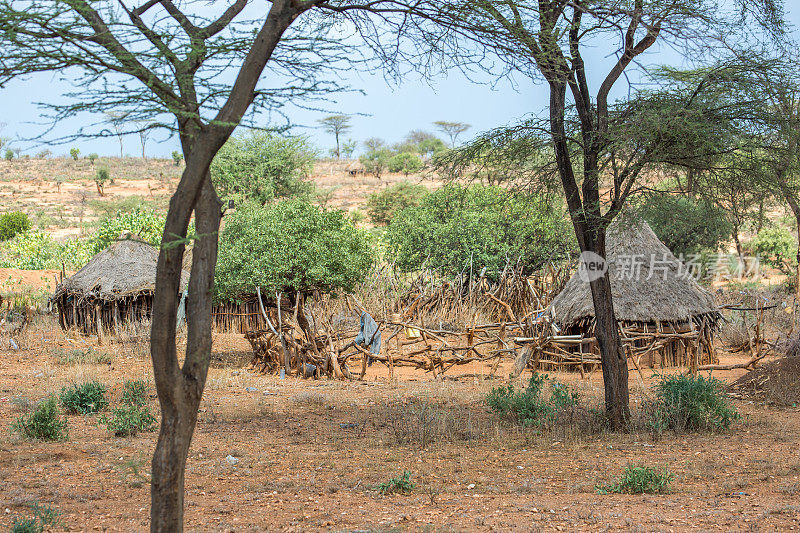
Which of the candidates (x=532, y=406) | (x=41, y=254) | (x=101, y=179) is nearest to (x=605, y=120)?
(x=532, y=406)

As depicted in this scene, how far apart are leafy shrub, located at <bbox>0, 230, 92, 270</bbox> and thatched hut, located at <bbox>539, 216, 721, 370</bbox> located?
16108 millimetres

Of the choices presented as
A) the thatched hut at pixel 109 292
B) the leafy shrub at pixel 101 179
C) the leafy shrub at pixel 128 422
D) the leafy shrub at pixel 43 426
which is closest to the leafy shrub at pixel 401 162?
the leafy shrub at pixel 101 179

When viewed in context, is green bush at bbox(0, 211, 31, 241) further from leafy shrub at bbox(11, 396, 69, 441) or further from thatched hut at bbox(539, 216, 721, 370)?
leafy shrub at bbox(11, 396, 69, 441)

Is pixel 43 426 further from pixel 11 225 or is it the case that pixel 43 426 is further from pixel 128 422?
pixel 11 225

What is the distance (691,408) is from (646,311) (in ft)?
16.2

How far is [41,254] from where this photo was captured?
78.1 feet

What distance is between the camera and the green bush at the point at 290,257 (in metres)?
11.5

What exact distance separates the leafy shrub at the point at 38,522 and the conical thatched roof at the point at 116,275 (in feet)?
36.1

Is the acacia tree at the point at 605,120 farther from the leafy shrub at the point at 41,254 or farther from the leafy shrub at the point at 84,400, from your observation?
the leafy shrub at the point at 41,254

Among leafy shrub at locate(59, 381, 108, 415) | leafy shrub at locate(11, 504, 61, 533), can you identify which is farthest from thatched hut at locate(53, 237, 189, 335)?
leafy shrub at locate(11, 504, 61, 533)

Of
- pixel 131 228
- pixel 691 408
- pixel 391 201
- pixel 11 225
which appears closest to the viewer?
pixel 691 408

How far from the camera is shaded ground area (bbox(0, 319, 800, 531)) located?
14.5ft

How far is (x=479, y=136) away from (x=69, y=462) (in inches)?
202

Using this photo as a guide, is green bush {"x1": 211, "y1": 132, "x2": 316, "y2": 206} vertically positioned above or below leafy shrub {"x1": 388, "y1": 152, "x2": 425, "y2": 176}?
below
